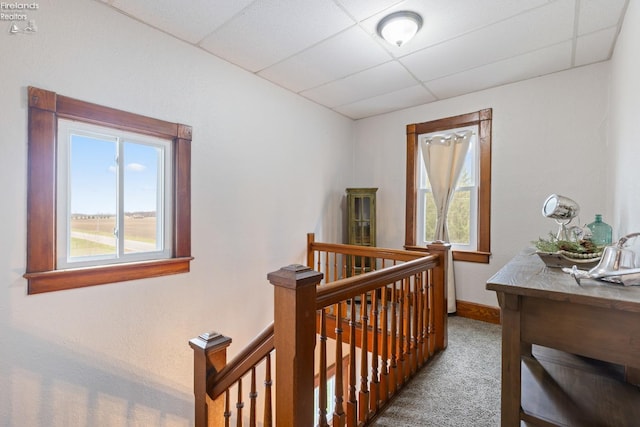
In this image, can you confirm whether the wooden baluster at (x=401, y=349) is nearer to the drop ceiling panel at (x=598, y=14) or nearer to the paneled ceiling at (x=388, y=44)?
the paneled ceiling at (x=388, y=44)

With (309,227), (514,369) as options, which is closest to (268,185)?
(309,227)

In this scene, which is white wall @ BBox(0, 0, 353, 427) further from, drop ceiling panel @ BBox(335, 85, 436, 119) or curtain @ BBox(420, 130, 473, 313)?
curtain @ BBox(420, 130, 473, 313)

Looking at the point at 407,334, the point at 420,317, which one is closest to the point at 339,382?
the point at 407,334

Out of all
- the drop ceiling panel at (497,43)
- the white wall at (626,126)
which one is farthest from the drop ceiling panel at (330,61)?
the white wall at (626,126)

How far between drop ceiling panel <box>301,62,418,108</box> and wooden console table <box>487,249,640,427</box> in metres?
2.28

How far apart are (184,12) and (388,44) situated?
1586 mm

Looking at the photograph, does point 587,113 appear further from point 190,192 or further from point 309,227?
point 190,192

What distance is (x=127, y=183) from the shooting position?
2.26m

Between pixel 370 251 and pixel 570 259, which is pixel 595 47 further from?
pixel 370 251

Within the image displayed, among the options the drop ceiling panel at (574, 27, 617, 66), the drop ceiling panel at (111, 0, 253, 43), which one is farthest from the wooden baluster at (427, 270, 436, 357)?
the drop ceiling panel at (111, 0, 253, 43)

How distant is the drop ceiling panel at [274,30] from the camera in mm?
2039

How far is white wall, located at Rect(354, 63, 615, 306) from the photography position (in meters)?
2.69

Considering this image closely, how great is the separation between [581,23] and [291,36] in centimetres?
216

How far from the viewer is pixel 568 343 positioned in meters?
0.98
